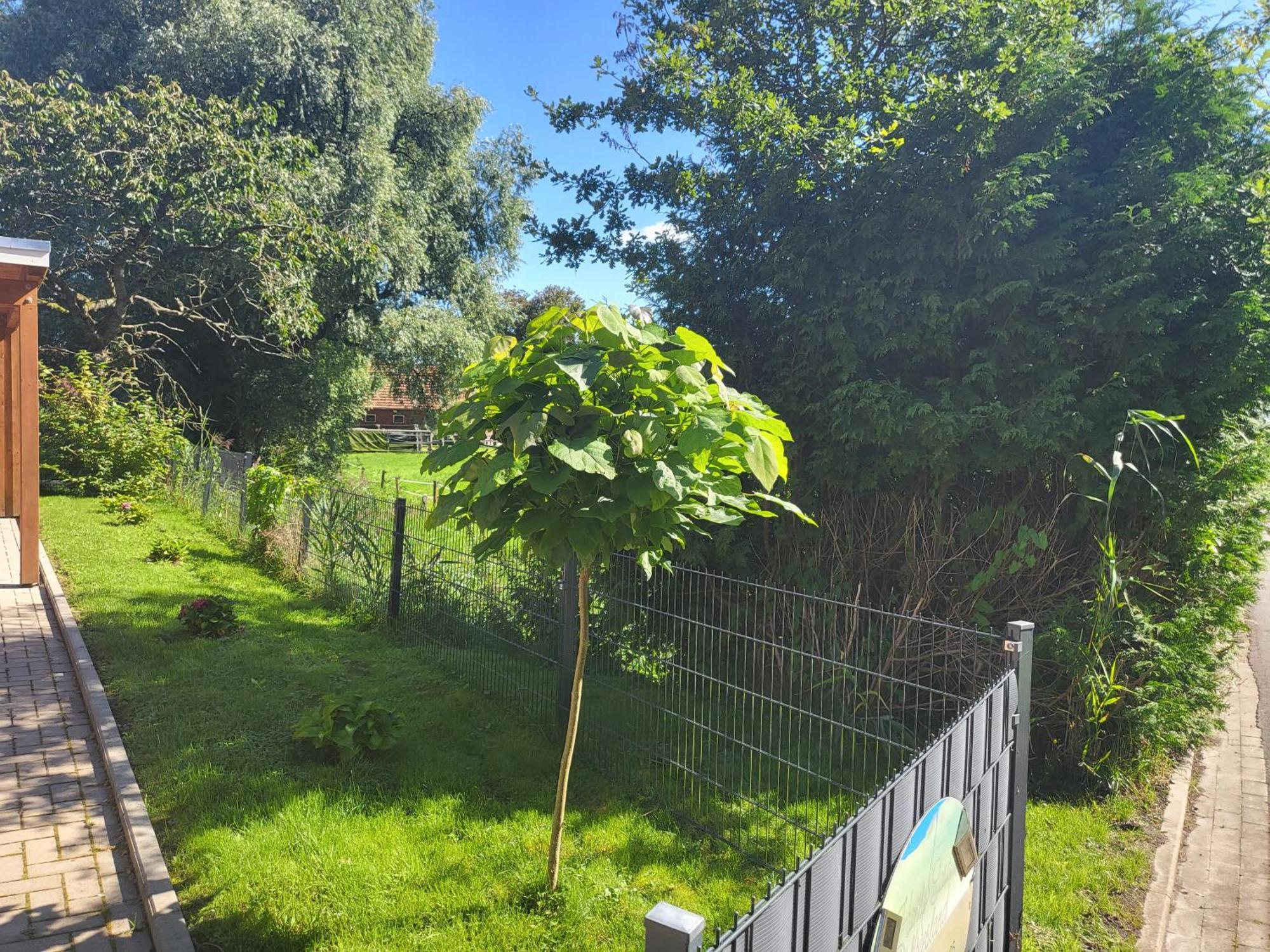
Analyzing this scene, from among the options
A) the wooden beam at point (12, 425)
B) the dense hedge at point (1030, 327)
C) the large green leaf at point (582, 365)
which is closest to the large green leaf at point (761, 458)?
the large green leaf at point (582, 365)

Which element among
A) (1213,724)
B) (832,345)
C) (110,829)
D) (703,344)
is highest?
(832,345)

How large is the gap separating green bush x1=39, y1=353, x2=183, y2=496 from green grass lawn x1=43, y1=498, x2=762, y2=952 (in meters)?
8.50

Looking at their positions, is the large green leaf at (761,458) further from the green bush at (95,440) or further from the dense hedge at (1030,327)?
the green bush at (95,440)

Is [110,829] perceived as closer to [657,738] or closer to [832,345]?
[657,738]

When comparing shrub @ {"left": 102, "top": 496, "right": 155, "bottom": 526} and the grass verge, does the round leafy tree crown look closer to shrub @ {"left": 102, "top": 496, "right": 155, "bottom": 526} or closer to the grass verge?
the grass verge

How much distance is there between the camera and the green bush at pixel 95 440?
13539 millimetres

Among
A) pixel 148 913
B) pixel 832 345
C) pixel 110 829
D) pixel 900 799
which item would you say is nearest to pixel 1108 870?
pixel 900 799

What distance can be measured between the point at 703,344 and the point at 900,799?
146cm

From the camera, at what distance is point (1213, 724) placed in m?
4.91

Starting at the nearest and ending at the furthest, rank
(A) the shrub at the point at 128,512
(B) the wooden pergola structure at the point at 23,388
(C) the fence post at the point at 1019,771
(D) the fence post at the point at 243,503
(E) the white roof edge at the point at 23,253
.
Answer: (C) the fence post at the point at 1019,771, (E) the white roof edge at the point at 23,253, (B) the wooden pergola structure at the point at 23,388, (D) the fence post at the point at 243,503, (A) the shrub at the point at 128,512

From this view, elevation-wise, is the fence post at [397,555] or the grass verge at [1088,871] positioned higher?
the fence post at [397,555]

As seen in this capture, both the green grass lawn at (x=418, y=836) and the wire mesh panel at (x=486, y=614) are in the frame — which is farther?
the wire mesh panel at (x=486, y=614)

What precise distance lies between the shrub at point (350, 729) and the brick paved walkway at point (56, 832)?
3.20 feet

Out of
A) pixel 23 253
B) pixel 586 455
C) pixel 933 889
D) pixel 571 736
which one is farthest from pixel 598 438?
pixel 23 253
